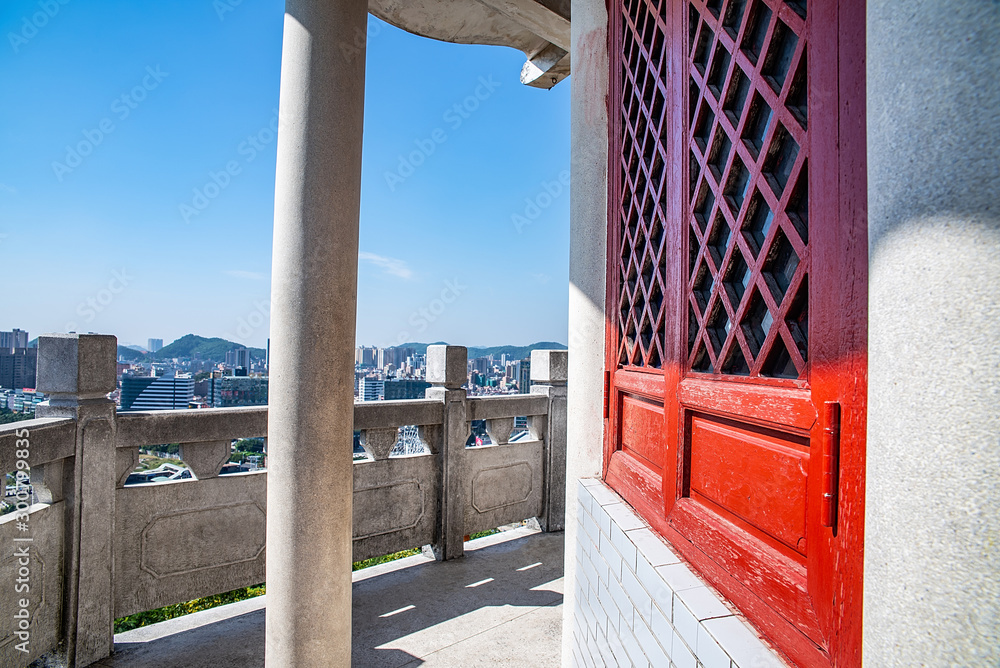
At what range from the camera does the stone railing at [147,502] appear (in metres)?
3.22

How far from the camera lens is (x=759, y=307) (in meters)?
1.36

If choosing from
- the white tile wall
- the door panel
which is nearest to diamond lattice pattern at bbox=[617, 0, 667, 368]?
the door panel

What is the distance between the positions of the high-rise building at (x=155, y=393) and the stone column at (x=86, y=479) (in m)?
0.32

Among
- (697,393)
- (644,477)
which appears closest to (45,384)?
(644,477)

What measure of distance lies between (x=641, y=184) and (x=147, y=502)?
410cm

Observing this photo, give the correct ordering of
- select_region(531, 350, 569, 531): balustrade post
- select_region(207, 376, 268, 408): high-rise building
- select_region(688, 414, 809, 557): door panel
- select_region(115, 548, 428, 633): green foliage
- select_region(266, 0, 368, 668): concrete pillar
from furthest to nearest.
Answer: select_region(531, 350, 569, 531): balustrade post, select_region(207, 376, 268, 408): high-rise building, select_region(115, 548, 428, 633): green foliage, select_region(266, 0, 368, 668): concrete pillar, select_region(688, 414, 809, 557): door panel

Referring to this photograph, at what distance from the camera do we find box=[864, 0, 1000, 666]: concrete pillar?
613 mm

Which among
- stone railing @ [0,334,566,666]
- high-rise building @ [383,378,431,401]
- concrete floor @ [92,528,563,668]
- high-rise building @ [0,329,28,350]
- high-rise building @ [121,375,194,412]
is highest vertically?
high-rise building @ [0,329,28,350]

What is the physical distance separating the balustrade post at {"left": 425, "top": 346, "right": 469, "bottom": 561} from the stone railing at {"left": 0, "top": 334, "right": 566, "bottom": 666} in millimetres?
14

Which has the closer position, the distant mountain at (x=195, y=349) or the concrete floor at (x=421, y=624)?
the concrete floor at (x=421, y=624)

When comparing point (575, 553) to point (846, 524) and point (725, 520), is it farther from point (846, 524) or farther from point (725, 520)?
point (846, 524)

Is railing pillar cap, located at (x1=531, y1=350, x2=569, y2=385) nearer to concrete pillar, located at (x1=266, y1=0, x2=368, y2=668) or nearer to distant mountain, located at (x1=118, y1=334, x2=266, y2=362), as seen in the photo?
concrete pillar, located at (x1=266, y1=0, x2=368, y2=668)

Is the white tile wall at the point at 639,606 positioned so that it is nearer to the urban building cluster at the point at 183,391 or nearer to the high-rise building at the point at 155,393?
the urban building cluster at the point at 183,391

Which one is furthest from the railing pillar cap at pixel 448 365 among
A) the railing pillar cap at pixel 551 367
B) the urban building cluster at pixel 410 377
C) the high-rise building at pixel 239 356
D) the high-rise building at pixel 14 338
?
the high-rise building at pixel 239 356
